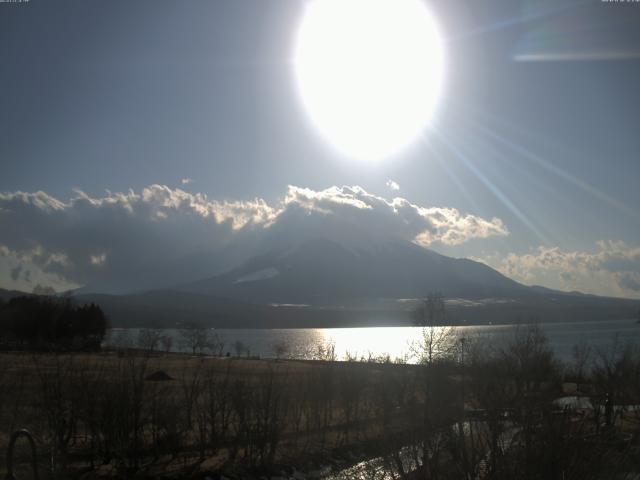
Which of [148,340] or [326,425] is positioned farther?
[148,340]

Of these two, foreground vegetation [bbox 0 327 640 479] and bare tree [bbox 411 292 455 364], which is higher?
bare tree [bbox 411 292 455 364]

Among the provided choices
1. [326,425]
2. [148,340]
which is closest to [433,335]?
[326,425]

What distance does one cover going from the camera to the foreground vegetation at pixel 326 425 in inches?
Answer: 304

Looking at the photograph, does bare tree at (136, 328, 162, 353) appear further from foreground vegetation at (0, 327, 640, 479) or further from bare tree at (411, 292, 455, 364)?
foreground vegetation at (0, 327, 640, 479)

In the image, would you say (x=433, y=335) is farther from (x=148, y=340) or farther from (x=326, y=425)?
(x=148, y=340)

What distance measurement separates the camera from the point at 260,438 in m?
25.3

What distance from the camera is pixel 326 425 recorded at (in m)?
33.0

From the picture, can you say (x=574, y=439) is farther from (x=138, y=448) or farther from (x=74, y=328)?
(x=74, y=328)

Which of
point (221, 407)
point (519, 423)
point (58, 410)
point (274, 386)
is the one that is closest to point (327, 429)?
point (274, 386)

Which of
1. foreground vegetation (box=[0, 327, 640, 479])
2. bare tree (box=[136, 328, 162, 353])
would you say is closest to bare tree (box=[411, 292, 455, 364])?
foreground vegetation (box=[0, 327, 640, 479])

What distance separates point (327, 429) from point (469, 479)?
85.5 feet

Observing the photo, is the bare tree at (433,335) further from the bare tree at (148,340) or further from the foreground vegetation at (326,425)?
the bare tree at (148,340)

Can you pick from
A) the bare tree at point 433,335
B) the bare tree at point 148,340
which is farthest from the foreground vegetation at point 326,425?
the bare tree at point 148,340

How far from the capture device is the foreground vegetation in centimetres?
773
